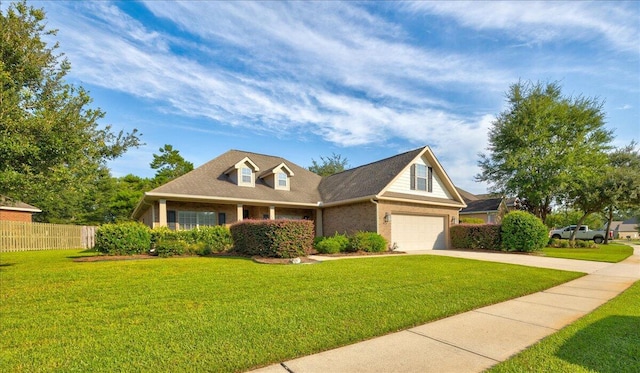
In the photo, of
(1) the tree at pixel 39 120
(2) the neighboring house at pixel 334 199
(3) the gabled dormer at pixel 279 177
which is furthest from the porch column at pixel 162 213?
(3) the gabled dormer at pixel 279 177

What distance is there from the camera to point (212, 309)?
5.19 m

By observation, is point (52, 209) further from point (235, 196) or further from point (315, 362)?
point (315, 362)

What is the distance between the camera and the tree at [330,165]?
146 ft

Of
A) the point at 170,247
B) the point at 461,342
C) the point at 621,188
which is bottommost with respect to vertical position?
the point at 170,247

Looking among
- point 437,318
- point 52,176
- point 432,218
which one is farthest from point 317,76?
point 437,318

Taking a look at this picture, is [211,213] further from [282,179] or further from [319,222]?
[319,222]

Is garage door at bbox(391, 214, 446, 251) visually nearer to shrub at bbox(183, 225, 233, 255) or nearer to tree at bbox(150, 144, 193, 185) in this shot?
shrub at bbox(183, 225, 233, 255)

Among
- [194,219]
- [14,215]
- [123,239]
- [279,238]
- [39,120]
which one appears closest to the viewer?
[39,120]

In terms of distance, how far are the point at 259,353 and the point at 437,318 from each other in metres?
2.98

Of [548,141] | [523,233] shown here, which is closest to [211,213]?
[523,233]

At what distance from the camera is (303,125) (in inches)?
949

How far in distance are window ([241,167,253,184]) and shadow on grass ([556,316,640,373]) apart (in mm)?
17382

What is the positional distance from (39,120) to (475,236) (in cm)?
2003

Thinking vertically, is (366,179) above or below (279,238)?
above
